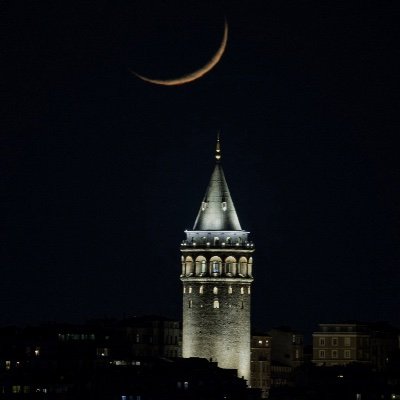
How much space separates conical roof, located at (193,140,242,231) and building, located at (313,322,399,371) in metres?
28.4

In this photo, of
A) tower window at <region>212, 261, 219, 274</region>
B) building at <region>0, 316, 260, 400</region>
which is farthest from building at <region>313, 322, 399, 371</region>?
tower window at <region>212, 261, 219, 274</region>

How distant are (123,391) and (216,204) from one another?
40.5 feet

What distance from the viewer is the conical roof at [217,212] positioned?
109250 mm

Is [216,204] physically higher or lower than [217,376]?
higher

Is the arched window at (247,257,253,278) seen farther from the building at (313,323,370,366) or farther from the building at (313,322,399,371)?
the building at (313,323,370,366)

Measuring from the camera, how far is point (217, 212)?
10931 centimetres

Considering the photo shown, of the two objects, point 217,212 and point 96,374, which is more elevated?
point 217,212

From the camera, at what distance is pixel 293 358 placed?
138m

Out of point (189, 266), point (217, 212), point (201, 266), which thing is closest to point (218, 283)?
point (201, 266)

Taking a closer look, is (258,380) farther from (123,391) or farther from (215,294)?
(123,391)

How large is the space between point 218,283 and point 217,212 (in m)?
3.22

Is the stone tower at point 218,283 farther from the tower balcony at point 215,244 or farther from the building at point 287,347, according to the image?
the building at point 287,347

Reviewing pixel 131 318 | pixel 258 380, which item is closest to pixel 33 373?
pixel 258 380

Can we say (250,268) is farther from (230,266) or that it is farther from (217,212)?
(217,212)
